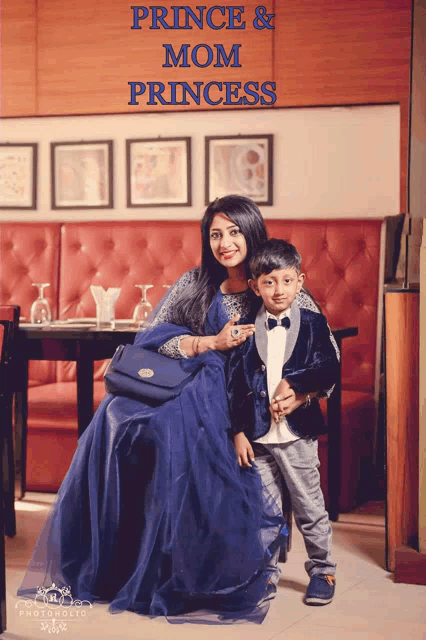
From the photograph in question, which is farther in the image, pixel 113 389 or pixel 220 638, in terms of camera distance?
pixel 113 389

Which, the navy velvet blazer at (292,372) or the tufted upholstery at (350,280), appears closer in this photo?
the navy velvet blazer at (292,372)

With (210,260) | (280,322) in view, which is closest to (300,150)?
(210,260)

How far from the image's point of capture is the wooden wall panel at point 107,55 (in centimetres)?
521

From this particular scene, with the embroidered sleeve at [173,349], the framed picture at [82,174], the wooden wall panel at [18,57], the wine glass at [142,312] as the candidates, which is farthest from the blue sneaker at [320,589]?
the wooden wall panel at [18,57]

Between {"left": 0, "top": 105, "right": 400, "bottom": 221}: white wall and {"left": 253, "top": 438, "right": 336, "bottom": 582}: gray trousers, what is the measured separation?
7.49 feet

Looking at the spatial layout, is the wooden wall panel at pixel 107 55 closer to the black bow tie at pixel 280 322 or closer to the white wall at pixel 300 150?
the white wall at pixel 300 150

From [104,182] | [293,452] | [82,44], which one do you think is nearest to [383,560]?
[293,452]

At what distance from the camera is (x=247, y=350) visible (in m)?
3.00

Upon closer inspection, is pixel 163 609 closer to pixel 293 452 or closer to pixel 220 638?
pixel 220 638

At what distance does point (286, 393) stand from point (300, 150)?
8.12ft

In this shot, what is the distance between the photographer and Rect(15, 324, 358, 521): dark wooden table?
13.3 ft

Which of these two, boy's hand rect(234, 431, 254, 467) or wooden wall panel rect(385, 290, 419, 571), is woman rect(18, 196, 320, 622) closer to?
boy's hand rect(234, 431, 254, 467)

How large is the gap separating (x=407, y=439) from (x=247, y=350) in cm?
70

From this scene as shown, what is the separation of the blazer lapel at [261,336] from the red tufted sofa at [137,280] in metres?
1.42
